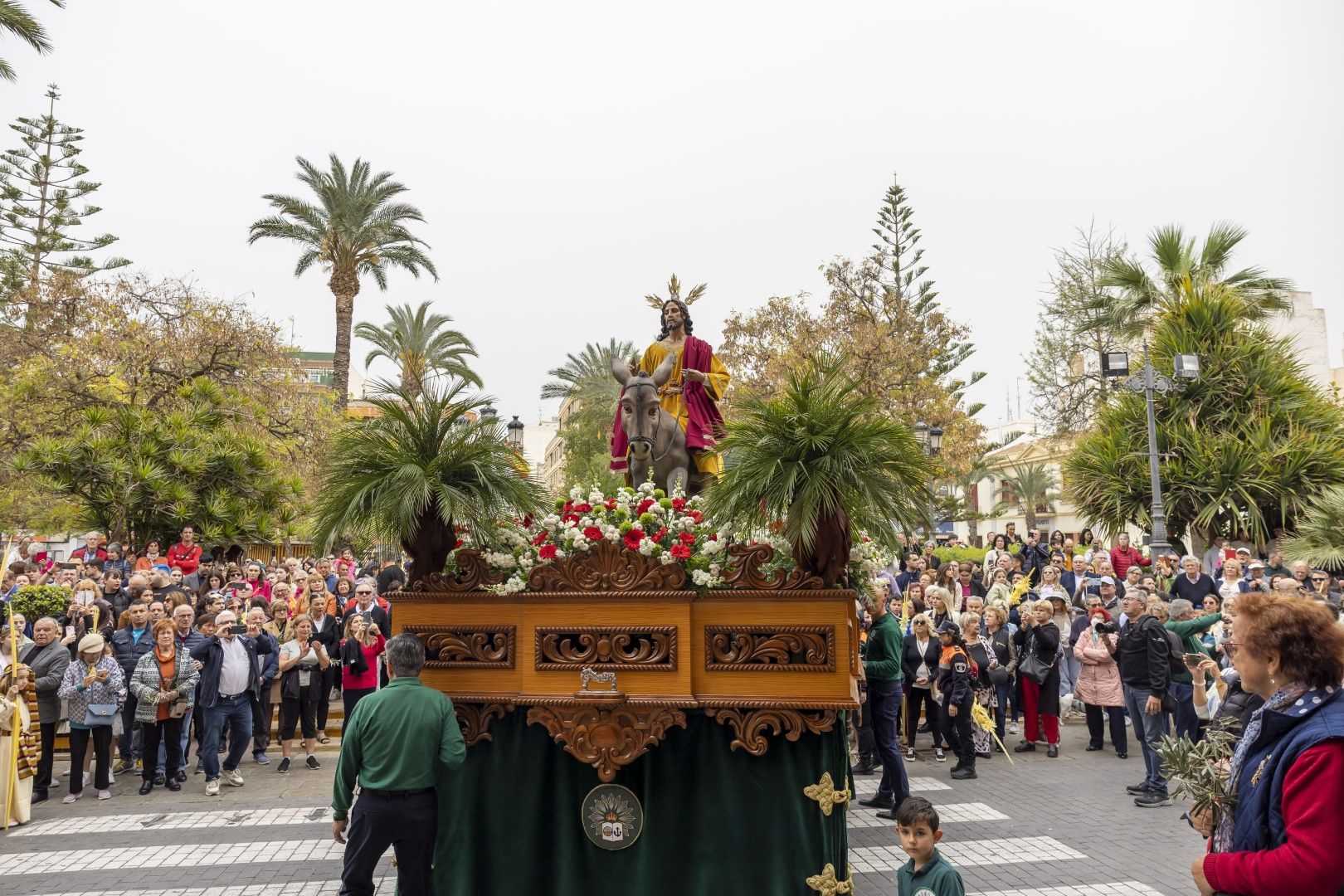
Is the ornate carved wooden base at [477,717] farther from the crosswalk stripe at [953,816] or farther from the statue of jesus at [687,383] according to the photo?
the crosswalk stripe at [953,816]

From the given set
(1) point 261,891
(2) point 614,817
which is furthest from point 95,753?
(2) point 614,817

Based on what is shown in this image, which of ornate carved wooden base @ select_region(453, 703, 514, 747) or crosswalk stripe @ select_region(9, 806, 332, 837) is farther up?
ornate carved wooden base @ select_region(453, 703, 514, 747)

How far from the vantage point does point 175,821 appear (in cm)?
817

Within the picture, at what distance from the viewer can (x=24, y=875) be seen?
676 cm

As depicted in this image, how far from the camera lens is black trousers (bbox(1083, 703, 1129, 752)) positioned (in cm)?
1040

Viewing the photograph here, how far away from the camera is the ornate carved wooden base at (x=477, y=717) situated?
5172mm

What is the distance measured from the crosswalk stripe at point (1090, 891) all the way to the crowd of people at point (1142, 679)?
810mm

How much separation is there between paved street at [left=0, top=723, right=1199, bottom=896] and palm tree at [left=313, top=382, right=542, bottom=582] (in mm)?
2774

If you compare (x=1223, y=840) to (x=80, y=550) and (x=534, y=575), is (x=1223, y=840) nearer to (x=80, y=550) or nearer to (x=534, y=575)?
(x=534, y=575)

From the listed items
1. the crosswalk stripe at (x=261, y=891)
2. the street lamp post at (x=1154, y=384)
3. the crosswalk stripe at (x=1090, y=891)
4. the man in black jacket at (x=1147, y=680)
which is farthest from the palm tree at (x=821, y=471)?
the street lamp post at (x=1154, y=384)

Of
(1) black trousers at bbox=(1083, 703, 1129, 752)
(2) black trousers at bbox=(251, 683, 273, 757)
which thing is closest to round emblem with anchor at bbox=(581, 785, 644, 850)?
(2) black trousers at bbox=(251, 683, 273, 757)

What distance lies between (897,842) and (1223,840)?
4.70 metres

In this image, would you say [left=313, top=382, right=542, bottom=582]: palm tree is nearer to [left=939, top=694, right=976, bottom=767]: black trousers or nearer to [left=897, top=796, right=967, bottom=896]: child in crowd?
[left=897, top=796, right=967, bottom=896]: child in crowd

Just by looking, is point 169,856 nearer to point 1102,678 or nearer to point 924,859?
point 924,859
